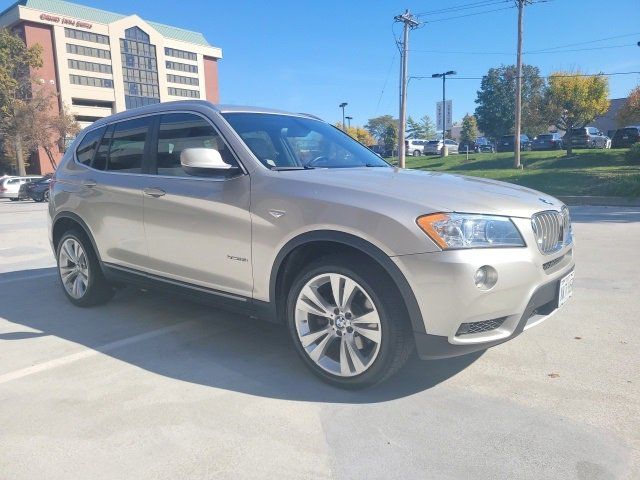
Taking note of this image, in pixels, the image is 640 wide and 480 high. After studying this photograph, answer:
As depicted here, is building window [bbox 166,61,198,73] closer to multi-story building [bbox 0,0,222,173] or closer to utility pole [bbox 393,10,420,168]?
multi-story building [bbox 0,0,222,173]

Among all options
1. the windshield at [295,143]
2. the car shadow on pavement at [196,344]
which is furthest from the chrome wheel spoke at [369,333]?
the windshield at [295,143]

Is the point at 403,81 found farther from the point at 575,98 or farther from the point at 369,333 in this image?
the point at 369,333

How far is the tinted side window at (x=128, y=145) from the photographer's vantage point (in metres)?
4.32

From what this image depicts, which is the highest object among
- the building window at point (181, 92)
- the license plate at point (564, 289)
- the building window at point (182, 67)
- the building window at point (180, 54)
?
the building window at point (180, 54)

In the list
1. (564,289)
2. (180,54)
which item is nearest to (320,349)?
(564,289)

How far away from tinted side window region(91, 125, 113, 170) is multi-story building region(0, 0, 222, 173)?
213 feet

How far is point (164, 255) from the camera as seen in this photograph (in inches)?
157

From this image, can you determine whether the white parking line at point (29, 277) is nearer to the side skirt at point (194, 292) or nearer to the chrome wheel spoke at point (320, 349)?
the side skirt at point (194, 292)

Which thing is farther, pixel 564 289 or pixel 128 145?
pixel 128 145

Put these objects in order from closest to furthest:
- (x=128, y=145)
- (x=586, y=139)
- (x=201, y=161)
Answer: (x=201, y=161) → (x=128, y=145) → (x=586, y=139)

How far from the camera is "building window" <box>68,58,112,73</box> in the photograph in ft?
235

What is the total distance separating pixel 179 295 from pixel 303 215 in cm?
142

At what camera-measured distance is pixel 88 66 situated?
241 feet

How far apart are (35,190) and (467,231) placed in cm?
2975
